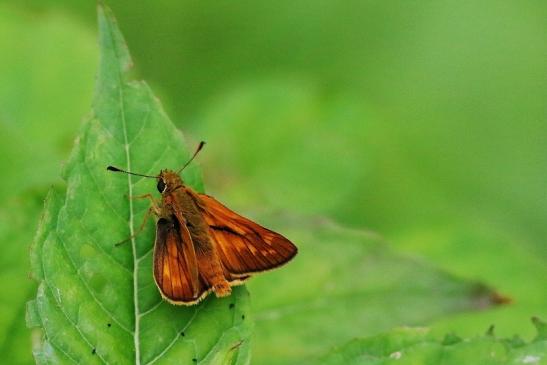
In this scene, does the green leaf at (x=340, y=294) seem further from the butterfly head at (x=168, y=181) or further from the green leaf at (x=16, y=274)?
the green leaf at (x=16, y=274)

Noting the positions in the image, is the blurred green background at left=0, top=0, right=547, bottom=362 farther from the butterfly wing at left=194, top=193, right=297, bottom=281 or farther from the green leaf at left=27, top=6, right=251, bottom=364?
the green leaf at left=27, top=6, right=251, bottom=364

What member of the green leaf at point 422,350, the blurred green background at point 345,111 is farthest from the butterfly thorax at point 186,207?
the green leaf at point 422,350

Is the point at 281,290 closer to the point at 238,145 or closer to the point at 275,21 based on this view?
the point at 238,145

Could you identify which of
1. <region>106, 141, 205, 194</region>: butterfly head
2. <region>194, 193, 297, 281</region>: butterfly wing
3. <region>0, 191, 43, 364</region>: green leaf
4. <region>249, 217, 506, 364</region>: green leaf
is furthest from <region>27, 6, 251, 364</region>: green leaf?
<region>249, 217, 506, 364</region>: green leaf

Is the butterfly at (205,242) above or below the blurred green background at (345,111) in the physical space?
below

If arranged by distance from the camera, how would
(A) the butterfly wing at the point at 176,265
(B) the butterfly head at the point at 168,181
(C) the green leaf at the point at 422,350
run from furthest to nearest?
1. (B) the butterfly head at the point at 168,181
2. (A) the butterfly wing at the point at 176,265
3. (C) the green leaf at the point at 422,350

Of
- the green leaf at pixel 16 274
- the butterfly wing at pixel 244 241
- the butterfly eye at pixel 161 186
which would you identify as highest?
the butterfly wing at pixel 244 241

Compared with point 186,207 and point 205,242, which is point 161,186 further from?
point 205,242

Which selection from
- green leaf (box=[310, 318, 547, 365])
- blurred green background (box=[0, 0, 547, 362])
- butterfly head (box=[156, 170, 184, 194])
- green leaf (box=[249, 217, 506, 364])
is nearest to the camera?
green leaf (box=[310, 318, 547, 365])
